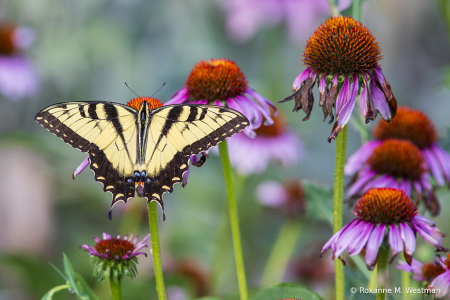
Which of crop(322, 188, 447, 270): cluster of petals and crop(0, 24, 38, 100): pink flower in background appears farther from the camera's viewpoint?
crop(0, 24, 38, 100): pink flower in background

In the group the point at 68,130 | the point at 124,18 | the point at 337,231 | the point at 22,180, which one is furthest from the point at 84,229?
the point at 337,231

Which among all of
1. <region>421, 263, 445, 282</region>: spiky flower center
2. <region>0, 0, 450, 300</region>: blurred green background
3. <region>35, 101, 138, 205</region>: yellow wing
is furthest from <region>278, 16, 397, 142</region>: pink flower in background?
<region>0, 0, 450, 300</region>: blurred green background

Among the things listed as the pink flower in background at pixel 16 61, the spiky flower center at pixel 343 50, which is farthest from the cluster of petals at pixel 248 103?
the pink flower in background at pixel 16 61

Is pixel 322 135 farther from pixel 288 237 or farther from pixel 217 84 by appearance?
A: pixel 217 84

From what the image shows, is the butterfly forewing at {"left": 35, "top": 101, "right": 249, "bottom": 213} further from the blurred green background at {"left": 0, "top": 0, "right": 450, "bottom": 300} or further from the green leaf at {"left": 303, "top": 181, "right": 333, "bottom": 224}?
the blurred green background at {"left": 0, "top": 0, "right": 450, "bottom": 300}

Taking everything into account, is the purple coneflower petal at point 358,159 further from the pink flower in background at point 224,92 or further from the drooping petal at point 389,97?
the drooping petal at point 389,97

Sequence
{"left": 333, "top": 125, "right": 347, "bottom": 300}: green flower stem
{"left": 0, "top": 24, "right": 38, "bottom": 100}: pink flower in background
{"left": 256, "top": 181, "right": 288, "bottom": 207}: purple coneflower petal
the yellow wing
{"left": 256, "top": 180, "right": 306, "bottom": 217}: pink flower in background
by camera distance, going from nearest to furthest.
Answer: {"left": 333, "top": 125, "right": 347, "bottom": 300}: green flower stem → the yellow wing → {"left": 256, "top": 180, "right": 306, "bottom": 217}: pink flower in background → {"left": 256, "top": 181, "right": 288, "bottom": 207}: purple coneflower petal → {"left": 0, "top": 24, "right": 38, "bottom": 100}: pink flower in background
